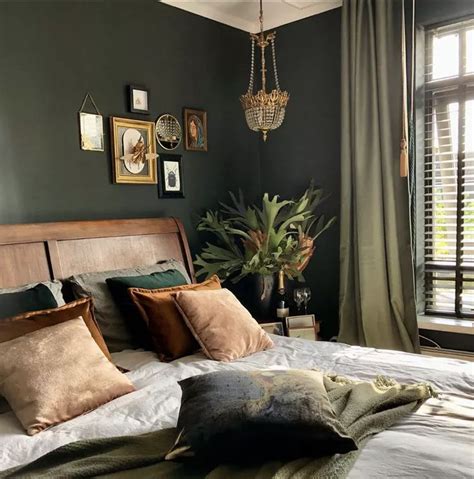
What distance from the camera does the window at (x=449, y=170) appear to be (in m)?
2.92

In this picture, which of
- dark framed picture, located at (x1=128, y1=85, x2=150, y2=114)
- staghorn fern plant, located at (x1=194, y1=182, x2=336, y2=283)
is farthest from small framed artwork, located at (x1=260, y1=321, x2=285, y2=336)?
dark framed picture, located at (x1=128, y1=85, x2=150, y2=114)

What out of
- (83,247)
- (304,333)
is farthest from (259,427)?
(304,333)

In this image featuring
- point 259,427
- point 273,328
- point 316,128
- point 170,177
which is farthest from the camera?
point 316,128

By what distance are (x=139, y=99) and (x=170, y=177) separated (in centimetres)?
53

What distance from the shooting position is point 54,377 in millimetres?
1613

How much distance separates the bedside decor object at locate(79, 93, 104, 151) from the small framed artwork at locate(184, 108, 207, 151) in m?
0.67

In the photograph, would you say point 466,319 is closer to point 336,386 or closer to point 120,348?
point 336,386

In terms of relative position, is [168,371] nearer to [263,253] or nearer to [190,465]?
[190,465]

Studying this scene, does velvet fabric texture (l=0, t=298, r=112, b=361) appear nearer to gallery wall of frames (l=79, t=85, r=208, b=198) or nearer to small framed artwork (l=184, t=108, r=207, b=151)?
gallery wall of frames (l=79, t=85, r=208, b=198)

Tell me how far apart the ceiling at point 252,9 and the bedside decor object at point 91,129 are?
940mm

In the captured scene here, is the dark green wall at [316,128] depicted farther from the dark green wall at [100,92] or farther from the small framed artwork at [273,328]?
the small framed artwork at [273,328]

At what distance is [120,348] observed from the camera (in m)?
2.35

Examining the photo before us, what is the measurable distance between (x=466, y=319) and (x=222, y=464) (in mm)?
2322

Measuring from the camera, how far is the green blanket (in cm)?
116
